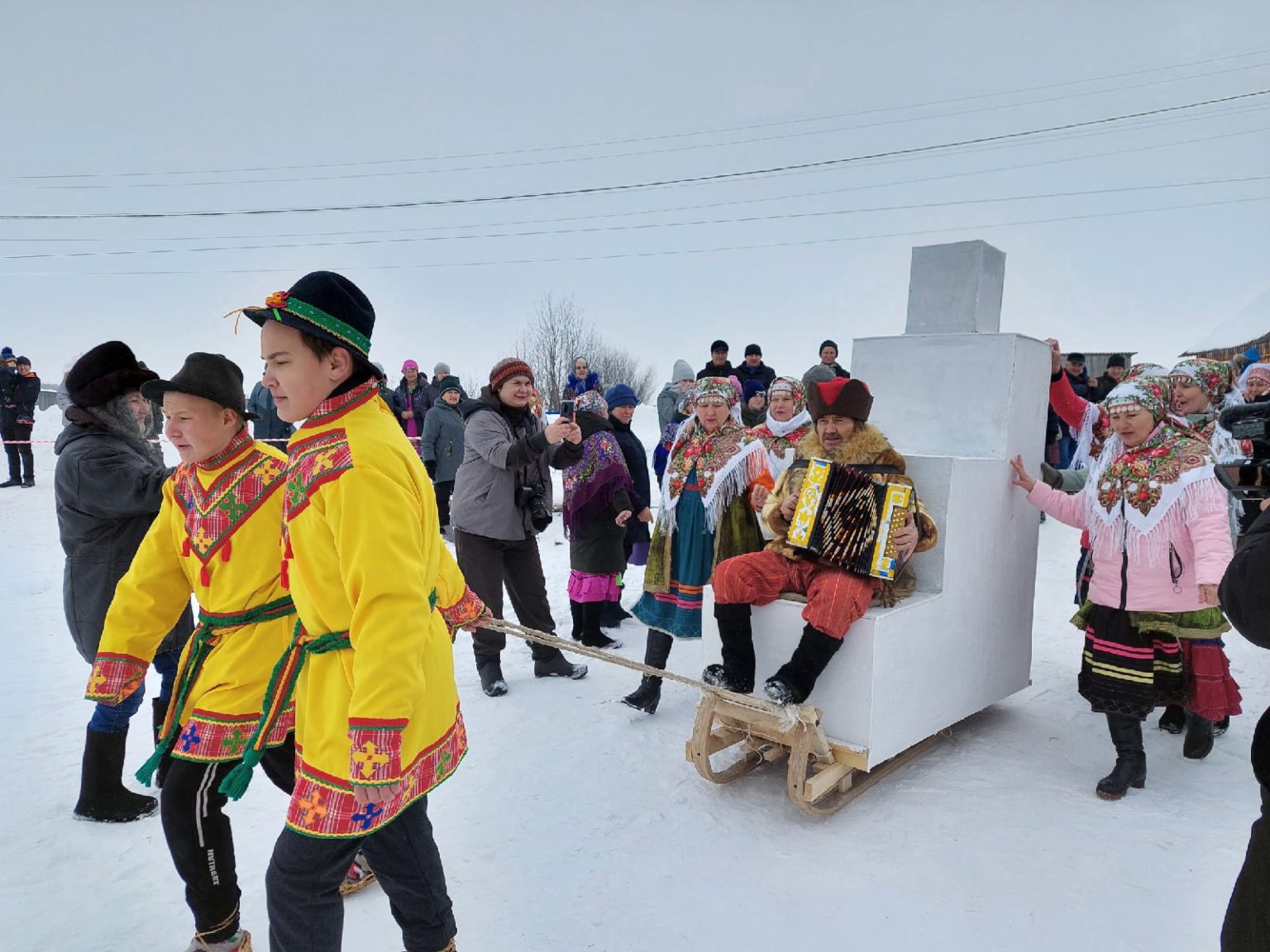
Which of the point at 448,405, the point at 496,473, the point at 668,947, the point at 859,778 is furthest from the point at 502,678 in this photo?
the point at 448,405

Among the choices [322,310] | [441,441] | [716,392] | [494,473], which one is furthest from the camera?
[441,441]

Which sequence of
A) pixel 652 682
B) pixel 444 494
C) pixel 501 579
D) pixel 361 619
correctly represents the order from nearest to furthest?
pixel 361 619
pixel 652 682
pixel 501 579
pixel 444 494

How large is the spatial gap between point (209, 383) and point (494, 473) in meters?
2.26

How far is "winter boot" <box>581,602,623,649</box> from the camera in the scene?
539 centimetres

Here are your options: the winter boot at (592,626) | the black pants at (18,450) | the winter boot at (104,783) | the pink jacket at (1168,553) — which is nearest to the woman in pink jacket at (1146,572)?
the pink jacket at (1168,553)

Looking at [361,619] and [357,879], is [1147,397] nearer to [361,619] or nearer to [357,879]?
[361,619]

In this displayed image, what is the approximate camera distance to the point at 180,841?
6.89 ft

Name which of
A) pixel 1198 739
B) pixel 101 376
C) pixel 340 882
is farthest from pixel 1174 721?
pixel 101 376

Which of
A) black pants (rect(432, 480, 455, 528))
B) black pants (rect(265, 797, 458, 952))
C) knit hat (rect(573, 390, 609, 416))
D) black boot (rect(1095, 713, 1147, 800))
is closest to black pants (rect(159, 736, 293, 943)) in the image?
black pants (rect(265, 797, 458, 952))

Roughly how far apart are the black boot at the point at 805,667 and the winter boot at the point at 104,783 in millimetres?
2529

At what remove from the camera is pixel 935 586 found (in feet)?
11.4

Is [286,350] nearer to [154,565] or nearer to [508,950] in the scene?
[154,565]

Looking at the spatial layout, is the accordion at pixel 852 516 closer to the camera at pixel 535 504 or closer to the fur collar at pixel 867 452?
the fur collar at pixel 867 452

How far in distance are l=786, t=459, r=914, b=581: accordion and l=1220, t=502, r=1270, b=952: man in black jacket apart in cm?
177
